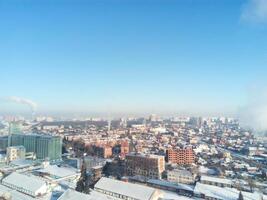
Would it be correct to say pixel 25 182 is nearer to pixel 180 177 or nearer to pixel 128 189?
pixel 128 189

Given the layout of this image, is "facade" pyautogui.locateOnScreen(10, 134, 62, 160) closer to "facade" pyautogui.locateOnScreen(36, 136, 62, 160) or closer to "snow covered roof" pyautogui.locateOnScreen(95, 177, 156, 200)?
"facade" pyautogui.locateOnScreen(36, 136, 62, 160)

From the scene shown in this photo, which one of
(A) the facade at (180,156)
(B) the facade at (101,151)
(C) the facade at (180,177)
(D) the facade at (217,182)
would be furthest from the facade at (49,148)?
A: (D) the facade at (217,182)

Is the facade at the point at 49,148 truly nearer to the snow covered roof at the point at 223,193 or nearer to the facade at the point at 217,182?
the facade at the point at 217,182

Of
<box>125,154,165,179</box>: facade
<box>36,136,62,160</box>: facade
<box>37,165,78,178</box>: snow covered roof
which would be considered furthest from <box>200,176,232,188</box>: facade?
<box>36,136,62,160</box>: facade

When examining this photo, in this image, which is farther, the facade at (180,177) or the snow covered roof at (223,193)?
the facade at (180,177)

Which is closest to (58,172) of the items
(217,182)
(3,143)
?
(217,182)

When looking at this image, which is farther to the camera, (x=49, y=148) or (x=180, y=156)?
(x=180, y=156)

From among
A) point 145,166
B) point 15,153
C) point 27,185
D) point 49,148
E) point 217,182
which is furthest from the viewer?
point 49,148
